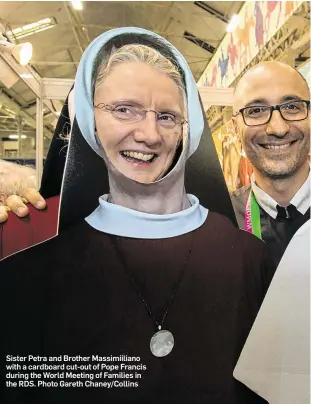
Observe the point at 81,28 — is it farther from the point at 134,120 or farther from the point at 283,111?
the point at 283,111

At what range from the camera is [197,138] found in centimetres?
108

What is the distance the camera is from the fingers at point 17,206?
105 centimetres

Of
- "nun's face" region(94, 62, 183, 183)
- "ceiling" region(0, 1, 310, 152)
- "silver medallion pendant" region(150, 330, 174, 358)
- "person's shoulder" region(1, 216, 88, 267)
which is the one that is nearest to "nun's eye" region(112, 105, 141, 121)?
"nun's face" region(94, 62, 183, 183)

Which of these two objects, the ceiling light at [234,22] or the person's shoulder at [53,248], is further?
the ceiling light at [234,22]

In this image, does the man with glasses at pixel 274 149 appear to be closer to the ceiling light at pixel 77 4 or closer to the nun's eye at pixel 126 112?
the nun's eye at pixel 126 112

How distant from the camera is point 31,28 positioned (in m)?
1.16

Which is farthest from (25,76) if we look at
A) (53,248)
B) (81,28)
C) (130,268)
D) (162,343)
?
(162,343)

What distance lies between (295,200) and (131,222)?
1.57 ft

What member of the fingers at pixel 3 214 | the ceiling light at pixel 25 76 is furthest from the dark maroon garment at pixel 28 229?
the ceiling light at pixel 25 76

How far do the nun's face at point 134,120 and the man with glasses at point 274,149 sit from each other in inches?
9.8

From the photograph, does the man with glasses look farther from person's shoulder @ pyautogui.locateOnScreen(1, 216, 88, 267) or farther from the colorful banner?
person's shoulder @ pyautogui.locateOnScreen(1, 216, 88, 267)

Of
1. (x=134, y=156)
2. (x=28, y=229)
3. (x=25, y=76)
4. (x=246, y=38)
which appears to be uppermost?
Result: (x=246, y=38)

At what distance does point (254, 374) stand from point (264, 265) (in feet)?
0.94

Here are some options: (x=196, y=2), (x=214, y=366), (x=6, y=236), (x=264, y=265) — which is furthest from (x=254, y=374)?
(x=196, y=2)
